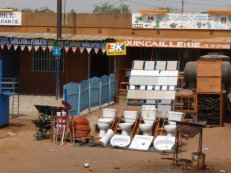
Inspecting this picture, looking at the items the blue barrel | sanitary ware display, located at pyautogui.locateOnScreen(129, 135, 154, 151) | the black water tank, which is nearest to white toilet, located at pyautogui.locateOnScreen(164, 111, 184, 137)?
sanitary ware display, located at pyautogui.locateOnScreen(129, 135, 154, 151)

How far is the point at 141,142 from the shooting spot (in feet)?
36.5

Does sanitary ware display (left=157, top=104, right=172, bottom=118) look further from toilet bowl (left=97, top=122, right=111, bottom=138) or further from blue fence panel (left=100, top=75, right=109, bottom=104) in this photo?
blue fence panel (left=100, top=75, right=109, bottom=104)

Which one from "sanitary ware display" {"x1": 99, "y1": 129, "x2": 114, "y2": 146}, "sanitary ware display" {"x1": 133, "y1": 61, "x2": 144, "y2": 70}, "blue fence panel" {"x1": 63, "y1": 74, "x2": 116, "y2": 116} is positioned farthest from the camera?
"sanitary ware display" {"x1": 133, "y1": 61, "x2": 144, "y2": 70}

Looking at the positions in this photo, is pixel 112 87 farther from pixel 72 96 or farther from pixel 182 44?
pixel 72 96

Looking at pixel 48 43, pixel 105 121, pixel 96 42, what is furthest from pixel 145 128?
pixel 48 43

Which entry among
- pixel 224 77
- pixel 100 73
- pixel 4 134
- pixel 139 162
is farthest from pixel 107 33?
pixel 139 162

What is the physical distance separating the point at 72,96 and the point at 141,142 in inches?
130

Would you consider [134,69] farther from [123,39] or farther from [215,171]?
[215,171]

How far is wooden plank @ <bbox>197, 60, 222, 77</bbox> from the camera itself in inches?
557

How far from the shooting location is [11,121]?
1379 cm

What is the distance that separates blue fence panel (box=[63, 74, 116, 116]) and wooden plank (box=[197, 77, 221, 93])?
12.6 ft

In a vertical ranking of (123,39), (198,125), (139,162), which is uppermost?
(123,39)

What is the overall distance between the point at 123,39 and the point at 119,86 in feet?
7.15

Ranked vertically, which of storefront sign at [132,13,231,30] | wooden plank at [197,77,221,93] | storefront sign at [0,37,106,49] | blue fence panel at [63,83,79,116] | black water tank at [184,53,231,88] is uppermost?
storefront sign at [132,13,231,30]
